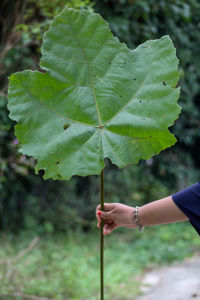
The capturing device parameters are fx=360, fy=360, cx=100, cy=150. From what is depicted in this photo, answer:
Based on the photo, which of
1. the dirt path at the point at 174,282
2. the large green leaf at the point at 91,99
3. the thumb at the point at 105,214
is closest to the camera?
the large green leaf at the point at 91,99

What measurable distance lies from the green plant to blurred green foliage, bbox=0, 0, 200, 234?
210 centimetres

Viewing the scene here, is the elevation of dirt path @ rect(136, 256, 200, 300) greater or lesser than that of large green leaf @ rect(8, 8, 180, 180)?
lesser

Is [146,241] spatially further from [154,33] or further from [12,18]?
[12,18]

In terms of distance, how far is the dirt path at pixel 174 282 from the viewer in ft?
11.5

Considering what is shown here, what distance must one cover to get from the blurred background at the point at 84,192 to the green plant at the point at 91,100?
1.78m

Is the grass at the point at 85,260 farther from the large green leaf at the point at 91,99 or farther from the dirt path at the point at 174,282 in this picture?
the large green leaf at the point at 91,99

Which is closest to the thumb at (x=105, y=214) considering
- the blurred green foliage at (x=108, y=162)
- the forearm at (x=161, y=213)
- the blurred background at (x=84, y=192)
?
the forearm at (x=161, y=213)

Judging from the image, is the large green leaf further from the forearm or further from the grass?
the grass

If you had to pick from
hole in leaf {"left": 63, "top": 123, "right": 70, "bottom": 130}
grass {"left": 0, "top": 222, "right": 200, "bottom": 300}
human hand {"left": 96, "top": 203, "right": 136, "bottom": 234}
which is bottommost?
grass {"left": 0, "top": 222, "right": 200, "bottom": 300}

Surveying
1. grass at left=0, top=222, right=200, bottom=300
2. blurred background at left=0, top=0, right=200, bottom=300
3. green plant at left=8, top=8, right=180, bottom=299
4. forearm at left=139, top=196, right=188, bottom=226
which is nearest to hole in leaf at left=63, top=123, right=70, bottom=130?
green plant at left=8, top=8, right=180, bottom=299

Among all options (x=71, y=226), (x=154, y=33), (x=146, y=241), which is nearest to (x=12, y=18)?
(x=154, y=33)

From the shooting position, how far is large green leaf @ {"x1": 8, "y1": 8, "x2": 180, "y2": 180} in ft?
3.41

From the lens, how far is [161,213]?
131 centimetres

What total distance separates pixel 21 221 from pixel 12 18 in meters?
3.06
